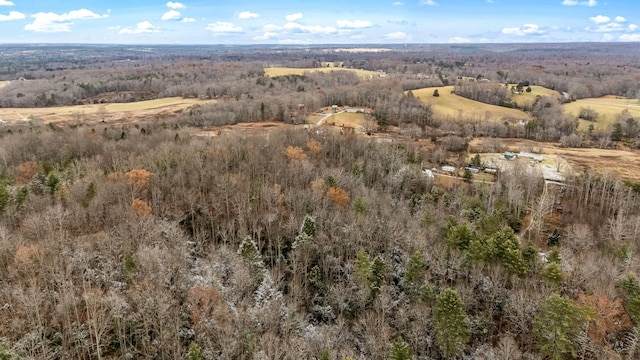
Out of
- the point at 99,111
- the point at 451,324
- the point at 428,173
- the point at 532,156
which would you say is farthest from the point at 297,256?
the point at 99,111

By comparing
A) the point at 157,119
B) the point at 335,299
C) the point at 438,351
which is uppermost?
the point at 157,119

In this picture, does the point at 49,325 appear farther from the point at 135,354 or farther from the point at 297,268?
the point at 297,268

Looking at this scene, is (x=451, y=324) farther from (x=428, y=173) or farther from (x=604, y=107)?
(x=604, y=107)

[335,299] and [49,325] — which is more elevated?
[49,325]

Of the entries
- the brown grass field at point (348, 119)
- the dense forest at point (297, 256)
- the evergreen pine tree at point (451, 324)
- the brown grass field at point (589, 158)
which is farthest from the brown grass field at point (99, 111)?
the evergreen pine tree at point (451, 324)

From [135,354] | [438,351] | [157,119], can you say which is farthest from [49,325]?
[157,119]

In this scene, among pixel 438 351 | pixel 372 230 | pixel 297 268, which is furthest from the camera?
pixel 372 230

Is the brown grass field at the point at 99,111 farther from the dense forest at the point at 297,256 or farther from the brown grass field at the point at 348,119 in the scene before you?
the brown grass field at the point at 348,119

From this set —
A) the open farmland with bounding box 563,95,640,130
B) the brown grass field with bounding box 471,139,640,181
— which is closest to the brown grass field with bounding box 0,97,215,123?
the brown grass field with bounding box 471,139,640,181
